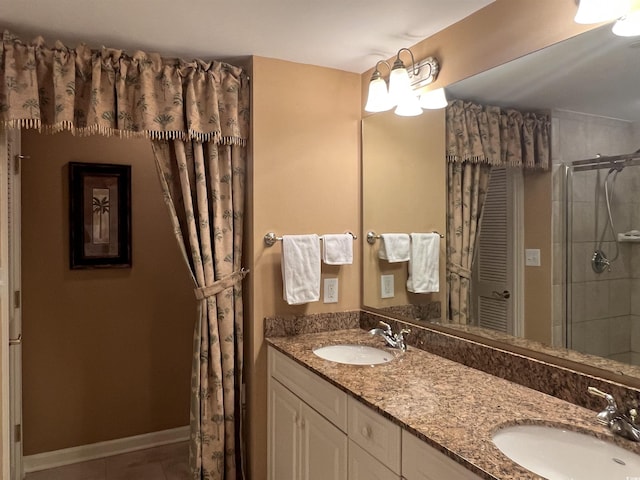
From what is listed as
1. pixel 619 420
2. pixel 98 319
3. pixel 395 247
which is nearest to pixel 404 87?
pixel 395 247

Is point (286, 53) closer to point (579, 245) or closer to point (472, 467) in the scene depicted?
point (579, 245)

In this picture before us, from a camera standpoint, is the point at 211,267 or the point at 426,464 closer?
the point at 426,464

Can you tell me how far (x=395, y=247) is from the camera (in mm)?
2438

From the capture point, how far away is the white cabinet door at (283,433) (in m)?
2.02

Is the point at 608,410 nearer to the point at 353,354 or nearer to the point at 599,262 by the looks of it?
the point at 599,262

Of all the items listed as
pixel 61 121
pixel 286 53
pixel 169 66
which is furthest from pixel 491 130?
pixel 61 121

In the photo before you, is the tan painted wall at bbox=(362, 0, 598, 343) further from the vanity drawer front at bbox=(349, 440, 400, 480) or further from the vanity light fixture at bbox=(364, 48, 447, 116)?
the vanity drawer front at bbox=(349, 440, 400, 480)

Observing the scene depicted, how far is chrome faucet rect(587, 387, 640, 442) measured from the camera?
120 centimetres

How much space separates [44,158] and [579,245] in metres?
2.85

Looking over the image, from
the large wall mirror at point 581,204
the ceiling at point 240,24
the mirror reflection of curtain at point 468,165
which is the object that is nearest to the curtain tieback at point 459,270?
the mirror reflection of curtain at point 468,165

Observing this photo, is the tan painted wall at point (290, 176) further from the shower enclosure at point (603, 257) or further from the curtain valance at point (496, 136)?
the shower enclosure at point (603, 257)

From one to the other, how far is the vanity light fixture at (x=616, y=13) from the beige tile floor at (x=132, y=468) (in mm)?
2933

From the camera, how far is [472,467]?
1.08m

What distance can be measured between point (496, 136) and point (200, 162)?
1362 millimetres
